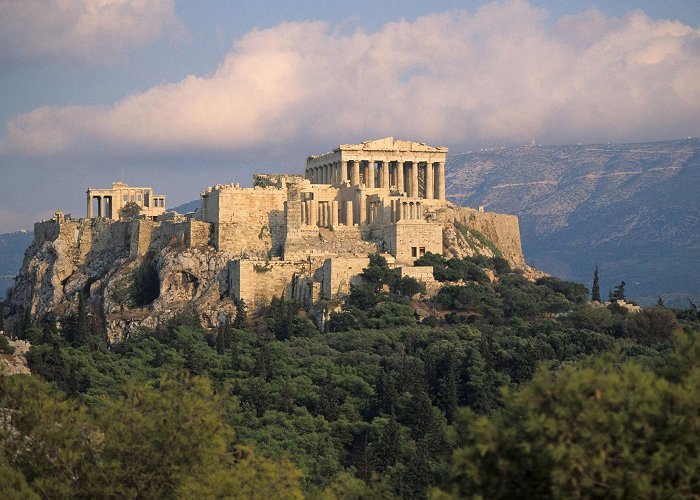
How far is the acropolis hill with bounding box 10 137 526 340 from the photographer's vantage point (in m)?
85.5

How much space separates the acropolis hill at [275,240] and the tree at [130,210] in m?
0.52

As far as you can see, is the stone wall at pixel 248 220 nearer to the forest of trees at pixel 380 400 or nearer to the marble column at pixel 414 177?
the forest of trees at pixel 380 400

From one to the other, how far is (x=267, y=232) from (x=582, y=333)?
22.8 metres

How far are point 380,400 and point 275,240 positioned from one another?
74.8 feet

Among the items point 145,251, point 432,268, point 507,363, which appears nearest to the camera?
point 507,363

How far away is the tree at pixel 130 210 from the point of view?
339ft

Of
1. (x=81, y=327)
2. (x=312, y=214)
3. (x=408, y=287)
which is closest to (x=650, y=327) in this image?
(x=408, y=287)

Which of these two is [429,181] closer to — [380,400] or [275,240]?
[275,240]

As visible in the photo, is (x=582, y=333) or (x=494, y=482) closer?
(x=494, y=482)

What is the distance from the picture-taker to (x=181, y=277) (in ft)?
291

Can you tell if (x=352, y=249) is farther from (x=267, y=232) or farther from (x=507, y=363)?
(x=507, y=363)

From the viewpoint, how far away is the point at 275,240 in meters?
89.8

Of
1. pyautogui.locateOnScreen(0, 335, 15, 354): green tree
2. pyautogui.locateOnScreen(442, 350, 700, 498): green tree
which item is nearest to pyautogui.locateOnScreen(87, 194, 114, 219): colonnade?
pyautogui.locateOnScreen(0, 335, 15, 354): green tree

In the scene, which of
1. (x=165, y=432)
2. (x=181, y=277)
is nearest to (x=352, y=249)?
(x=181, y=277)
